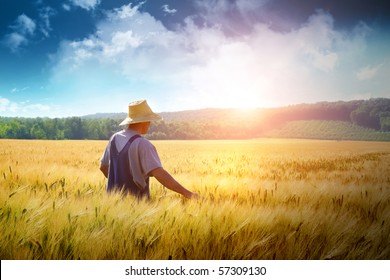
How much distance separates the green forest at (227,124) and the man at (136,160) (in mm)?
1463

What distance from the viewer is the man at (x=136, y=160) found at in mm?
2760

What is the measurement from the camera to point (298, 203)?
2.95 m

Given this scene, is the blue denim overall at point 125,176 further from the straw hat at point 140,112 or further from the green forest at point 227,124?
the green forest at point 227,124

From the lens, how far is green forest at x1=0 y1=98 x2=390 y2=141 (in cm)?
704

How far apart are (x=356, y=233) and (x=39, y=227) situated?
1.97 metres

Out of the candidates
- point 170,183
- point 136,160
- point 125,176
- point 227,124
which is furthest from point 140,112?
point 227,124

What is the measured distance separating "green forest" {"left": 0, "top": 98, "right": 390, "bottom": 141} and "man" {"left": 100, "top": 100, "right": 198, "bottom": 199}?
57.6 inches

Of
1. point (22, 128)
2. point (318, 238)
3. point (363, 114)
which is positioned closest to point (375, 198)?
point (318, 238)

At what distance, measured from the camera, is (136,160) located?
2.81 meters

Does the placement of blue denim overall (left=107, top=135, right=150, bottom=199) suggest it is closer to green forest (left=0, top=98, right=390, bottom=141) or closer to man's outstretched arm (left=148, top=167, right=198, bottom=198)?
man's outstretched arm (left=148, top=167, right=198, bottom=198)

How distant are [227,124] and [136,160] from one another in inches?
715

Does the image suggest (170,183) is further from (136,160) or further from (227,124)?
(227,124)
